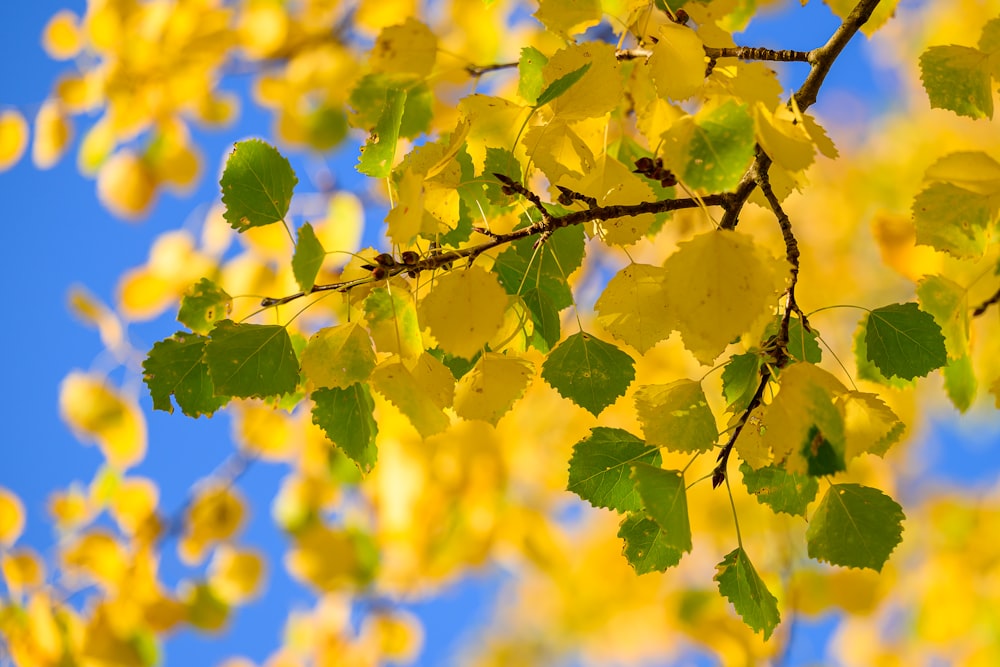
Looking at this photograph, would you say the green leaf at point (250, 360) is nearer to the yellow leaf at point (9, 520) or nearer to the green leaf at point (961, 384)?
the green leaf at point (961, 384)

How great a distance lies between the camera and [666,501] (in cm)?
37

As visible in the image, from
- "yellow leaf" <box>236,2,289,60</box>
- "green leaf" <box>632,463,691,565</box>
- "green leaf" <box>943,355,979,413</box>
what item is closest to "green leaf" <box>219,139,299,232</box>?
"green leaf" <box>632,463,691,565</box>

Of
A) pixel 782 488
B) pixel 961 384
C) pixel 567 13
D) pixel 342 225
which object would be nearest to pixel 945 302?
pixel 961 384

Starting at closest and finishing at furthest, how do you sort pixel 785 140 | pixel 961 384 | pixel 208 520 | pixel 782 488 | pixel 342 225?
pixel 785 140, pixel 782 488, pixel 961 384, pixel 342 225, pixel 208 520

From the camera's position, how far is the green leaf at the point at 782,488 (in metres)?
0.42

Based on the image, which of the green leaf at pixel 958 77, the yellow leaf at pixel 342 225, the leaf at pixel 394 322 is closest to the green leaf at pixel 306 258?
→ the leaf at pixel 394 322

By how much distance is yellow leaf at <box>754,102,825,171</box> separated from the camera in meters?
0.33

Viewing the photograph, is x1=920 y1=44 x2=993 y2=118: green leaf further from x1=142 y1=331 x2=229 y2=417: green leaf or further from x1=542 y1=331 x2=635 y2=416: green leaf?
x1=142 y1=331 x2=229 y2=417: green leaf

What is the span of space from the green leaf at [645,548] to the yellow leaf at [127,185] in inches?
52.7

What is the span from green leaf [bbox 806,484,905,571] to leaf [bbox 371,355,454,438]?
0.68 ft

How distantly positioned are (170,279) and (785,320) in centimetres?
131

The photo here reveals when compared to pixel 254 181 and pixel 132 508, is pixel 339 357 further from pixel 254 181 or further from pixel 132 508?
pixel 132 508

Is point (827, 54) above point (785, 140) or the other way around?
above

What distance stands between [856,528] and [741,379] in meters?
0.09
